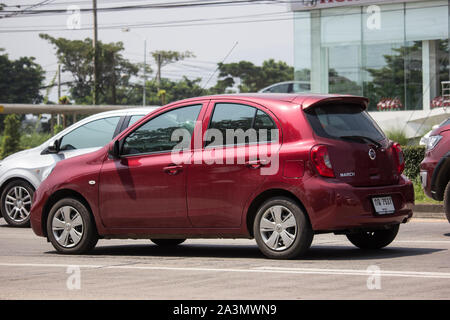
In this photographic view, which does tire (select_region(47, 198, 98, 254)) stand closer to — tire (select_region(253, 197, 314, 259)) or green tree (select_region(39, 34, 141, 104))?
tire (select_region(253, 197, 314, 259))

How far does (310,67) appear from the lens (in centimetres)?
3991

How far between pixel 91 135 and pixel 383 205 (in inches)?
233

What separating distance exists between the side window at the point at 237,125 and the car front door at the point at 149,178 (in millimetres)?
267

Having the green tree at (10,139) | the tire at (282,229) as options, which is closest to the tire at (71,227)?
the tire at (282,229)

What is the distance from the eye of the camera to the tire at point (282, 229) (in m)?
8.34

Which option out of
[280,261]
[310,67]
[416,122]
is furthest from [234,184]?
[310,67]

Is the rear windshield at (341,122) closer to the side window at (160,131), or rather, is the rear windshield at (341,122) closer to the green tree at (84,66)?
the side window at (160,131)

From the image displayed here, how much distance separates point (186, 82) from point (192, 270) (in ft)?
301

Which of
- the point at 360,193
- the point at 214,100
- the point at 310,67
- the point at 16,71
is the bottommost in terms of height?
the point at 360,193

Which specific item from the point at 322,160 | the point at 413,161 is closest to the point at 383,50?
the point at 413,161

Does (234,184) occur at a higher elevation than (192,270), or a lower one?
higher

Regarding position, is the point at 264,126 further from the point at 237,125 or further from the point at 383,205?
the point at 383,205

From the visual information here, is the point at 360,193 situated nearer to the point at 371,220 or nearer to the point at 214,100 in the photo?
the point at 371,220

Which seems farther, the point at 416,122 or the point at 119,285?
the point at 416,122
